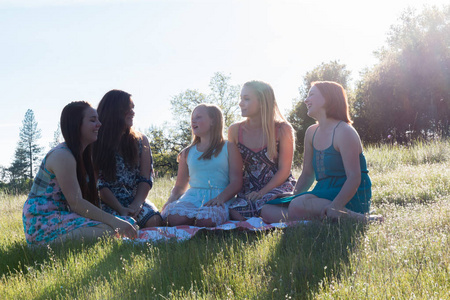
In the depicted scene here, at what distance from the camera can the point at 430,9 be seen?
28.2m

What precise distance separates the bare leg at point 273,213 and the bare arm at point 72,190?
1.76 metres

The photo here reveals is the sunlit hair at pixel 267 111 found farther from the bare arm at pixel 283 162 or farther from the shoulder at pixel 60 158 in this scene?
the shoulder at pixel 60 158

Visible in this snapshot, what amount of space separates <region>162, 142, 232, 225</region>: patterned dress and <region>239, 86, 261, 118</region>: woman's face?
A: 621 millimetres

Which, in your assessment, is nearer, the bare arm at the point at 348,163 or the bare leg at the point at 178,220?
the bare arm at the point at 348,163

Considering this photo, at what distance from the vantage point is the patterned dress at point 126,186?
5.82 m

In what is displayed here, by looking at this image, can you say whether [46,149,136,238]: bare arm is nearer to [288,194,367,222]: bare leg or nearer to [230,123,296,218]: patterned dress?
[230,123,296,218]: patterned dress

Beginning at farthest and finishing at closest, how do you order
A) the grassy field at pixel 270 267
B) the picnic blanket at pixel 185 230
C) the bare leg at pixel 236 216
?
the bare leg at pixel 236 216 → the picnic blanket at pixel 185 230 → the grassy field at pixel 270 267

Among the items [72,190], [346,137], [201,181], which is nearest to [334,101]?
[346,137]

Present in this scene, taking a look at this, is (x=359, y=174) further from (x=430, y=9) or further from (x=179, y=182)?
(x=430, y=9)

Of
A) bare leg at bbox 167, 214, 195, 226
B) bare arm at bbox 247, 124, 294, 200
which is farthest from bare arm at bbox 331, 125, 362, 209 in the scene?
bare leg at bbox 167, 214, 195, 226

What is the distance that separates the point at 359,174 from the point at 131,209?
9.90 ft

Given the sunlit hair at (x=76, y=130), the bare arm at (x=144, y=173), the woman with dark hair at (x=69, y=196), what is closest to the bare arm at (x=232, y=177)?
the bare arm at (x=144, y=173)

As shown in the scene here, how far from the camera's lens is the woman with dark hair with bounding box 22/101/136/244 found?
4.76 metres

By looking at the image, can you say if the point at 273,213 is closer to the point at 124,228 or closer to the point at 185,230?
the point at 185,230
